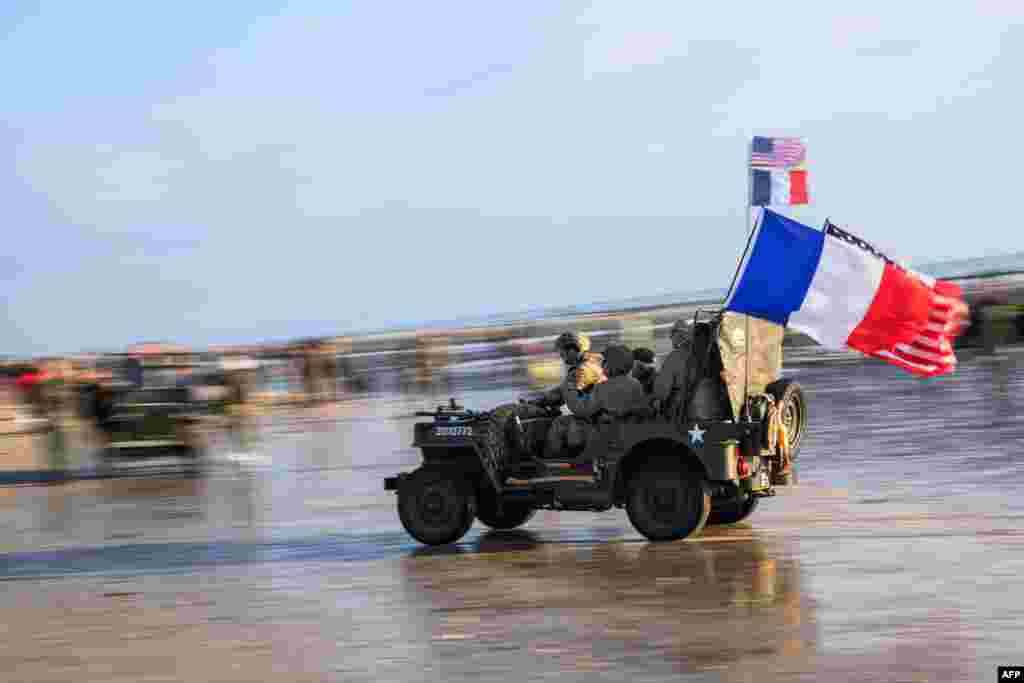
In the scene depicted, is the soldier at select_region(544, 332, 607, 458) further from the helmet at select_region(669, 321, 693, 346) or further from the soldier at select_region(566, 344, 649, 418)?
the helmet at select_region(669, 321, 693, 346)

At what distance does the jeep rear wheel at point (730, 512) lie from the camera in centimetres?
1471

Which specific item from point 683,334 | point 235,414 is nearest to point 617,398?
point 683,334

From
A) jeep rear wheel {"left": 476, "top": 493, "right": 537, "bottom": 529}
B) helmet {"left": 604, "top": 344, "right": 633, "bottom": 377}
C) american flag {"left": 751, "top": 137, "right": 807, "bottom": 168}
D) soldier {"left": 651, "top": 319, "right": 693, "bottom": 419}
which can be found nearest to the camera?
soldier {"left": 651, "top": 319, "right": 693, "bottom": 419}

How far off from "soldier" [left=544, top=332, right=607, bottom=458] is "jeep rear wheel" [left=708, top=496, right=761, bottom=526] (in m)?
1.54

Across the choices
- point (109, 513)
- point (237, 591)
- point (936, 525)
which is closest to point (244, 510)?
point (109, 513)

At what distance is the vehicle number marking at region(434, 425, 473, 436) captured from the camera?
46.8 ft

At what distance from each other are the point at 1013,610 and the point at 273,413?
97.4ft

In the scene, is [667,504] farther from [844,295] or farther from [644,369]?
[844,295]

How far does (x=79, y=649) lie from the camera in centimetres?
1005

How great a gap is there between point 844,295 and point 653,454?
76.6 inches

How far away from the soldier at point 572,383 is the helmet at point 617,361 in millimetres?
190

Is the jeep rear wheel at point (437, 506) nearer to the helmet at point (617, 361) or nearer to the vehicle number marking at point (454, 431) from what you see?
the vehicle number marking at point (454, 431)

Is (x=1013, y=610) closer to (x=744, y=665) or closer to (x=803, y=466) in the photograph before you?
(x=744, y=665)

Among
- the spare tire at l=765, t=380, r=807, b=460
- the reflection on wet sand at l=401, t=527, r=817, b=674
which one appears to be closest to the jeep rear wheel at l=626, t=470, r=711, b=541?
the reflection on wet sand at l=401, t=527, r=817, b=674
